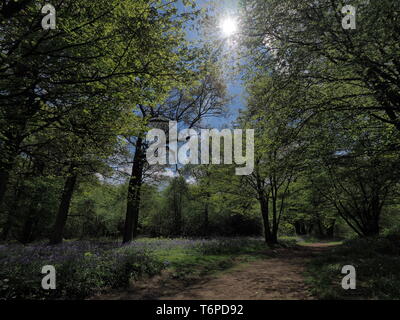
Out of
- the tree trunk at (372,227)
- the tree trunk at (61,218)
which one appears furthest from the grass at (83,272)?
the tree trunk at (372,227)

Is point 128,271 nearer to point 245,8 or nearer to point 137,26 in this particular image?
point 137,26

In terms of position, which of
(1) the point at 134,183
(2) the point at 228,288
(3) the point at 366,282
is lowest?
(2) the point at 228,288

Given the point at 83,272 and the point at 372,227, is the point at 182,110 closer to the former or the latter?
the point at 83,272

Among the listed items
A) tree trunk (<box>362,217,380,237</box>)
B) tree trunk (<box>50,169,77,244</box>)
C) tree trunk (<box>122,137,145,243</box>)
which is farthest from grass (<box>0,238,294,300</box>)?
tree trunk (<box>362,217,380,237</box>)

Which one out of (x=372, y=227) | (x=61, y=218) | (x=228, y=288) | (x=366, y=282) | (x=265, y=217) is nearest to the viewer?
(x=366, y=282)

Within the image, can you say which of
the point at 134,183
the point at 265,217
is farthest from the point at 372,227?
the point at 134,183

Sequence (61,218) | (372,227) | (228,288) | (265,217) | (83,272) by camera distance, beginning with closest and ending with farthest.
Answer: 1. (83,272)
2. (228,288)
3. (61,218)
4. (372,227)
5. (265,217)

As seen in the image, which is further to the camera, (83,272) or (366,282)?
(83,272)

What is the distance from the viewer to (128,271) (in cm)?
741

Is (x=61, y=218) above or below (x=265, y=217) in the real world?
above

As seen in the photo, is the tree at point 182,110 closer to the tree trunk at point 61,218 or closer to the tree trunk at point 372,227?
the tree trunk at point 61,218

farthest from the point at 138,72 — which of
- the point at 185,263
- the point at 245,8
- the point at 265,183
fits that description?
the point at 265,183

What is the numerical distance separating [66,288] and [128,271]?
2.07 meters

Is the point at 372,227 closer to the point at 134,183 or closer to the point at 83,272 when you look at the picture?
the point at 134,183
